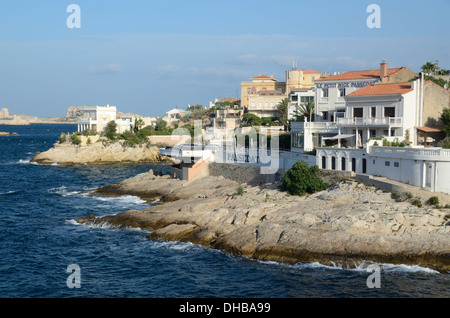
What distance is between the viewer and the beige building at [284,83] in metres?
120

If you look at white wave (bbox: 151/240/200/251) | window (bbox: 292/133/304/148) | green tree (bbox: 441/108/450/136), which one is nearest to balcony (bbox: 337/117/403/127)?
green tree (bbox: 441/108/450/136)

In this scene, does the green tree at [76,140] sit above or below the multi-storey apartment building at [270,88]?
below

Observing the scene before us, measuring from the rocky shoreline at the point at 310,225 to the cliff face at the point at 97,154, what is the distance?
188 ft

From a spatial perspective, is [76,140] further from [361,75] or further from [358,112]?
[358,112]

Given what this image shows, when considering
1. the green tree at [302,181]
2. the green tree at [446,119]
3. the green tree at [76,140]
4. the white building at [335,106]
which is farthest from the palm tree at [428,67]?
the green tree at [76,140]

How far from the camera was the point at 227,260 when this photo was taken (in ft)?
117

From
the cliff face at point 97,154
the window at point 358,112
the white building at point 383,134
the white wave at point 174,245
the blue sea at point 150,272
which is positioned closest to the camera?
the blue sea at point 150,272

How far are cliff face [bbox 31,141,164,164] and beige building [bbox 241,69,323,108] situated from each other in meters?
27.7

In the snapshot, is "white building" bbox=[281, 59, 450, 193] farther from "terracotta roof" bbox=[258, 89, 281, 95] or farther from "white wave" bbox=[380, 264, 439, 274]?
"terracotta roof" bbox=[258, 89, 281, 95]

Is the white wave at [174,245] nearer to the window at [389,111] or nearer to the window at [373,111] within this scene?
the window at [373,111]

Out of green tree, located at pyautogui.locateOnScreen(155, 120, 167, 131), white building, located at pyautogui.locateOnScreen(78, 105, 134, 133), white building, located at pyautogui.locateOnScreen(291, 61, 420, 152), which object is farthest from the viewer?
green tree, located at pyautogui.locateOnScreen(155, 120, 167, 131)

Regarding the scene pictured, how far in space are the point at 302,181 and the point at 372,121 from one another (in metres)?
10.7

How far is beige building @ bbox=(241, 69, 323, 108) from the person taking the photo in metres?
120
